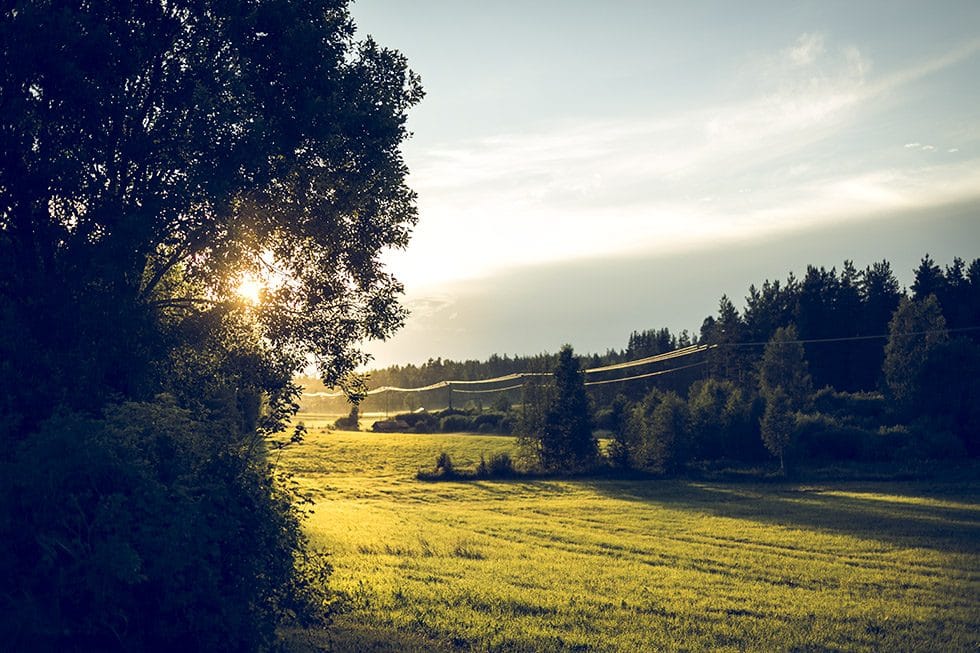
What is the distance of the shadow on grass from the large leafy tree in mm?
32186

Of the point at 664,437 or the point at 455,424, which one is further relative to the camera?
the point at 455,424

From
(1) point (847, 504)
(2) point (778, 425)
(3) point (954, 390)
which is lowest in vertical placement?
(1) point (847, 504)

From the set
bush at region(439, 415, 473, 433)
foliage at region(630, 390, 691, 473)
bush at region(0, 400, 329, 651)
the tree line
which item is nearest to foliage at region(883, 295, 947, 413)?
the tree line

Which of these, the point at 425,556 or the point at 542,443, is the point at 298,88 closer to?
the point at 425,556

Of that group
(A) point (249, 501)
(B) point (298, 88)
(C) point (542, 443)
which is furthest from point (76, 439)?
(C) point (542, 443)

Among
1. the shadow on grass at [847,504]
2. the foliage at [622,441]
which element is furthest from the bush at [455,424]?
the shadow on grass at [847,504]

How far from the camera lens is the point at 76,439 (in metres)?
12.1

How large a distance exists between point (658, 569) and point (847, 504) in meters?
32.5

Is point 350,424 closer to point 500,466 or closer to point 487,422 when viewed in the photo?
point 487,422

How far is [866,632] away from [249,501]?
16.0 metres

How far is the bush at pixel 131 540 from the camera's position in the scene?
464 inches

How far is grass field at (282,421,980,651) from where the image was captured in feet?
56.2

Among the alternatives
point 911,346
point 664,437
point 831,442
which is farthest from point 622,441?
point 911,346

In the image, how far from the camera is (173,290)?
68.8 ft
